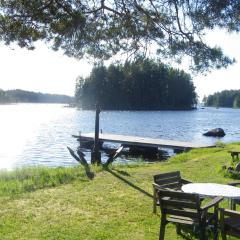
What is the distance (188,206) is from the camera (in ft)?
19.6

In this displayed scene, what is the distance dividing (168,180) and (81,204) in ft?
7.16

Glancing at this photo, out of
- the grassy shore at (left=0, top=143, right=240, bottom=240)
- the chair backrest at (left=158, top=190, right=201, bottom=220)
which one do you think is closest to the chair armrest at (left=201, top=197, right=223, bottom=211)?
the chair backrest at (left=158, top=190, right=201, bottom=220)

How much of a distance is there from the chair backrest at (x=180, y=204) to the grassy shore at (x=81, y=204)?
1.02m

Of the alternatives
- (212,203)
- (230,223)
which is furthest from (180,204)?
(230,223)

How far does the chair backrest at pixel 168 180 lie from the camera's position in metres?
7.96

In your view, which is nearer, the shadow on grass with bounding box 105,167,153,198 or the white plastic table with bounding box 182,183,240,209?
the white plastic table with bounding box 182,183,240,209

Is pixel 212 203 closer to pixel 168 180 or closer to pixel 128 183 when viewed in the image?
pixel 168 180

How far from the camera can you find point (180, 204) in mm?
6016

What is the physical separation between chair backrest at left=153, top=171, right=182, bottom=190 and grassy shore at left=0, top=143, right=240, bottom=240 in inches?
27.0

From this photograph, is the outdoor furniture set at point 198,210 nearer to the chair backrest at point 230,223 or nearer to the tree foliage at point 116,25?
the chair backrest at point 230,223

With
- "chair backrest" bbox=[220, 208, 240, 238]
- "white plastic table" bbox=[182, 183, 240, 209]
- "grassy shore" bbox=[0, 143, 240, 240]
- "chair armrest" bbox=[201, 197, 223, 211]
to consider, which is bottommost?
"grassy shore" bbox=[0, 143, 240, 240]

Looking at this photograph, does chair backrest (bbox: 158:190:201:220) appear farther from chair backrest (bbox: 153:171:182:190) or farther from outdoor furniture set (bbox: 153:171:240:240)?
chair backrest (bbox: 153:171:182:190)

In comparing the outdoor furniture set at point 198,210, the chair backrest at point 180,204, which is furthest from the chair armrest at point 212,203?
the chair backrest at point 180,204

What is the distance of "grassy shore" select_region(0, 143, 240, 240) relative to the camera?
7352 millimetres
